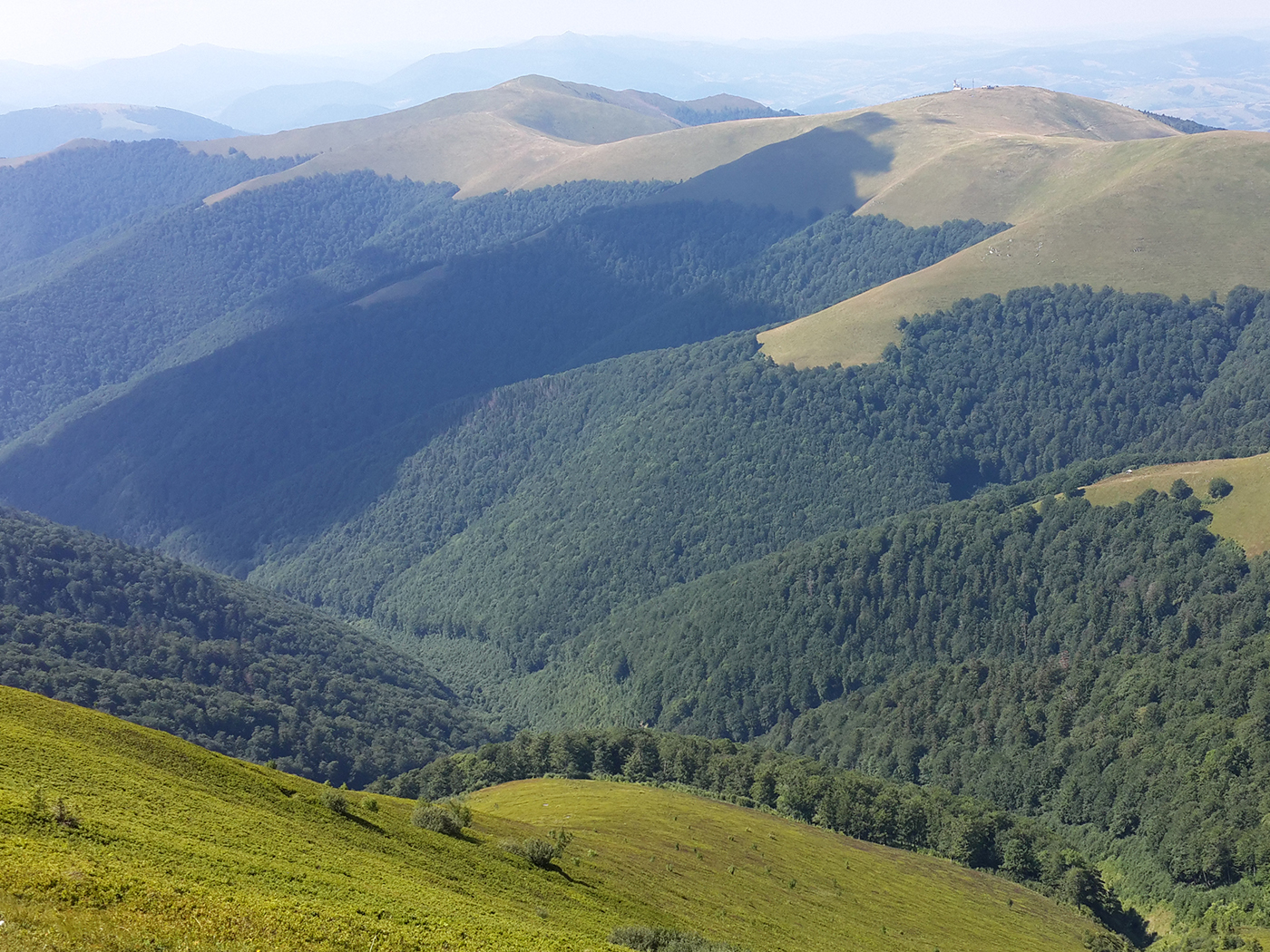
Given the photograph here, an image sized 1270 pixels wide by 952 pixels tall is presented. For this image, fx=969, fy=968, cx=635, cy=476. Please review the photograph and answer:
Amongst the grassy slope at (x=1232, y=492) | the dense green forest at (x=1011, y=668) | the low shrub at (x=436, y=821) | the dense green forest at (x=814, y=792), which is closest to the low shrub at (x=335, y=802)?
the low shrub at (x=436, y=821)

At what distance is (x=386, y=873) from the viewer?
43.6m

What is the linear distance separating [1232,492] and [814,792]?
83308mm

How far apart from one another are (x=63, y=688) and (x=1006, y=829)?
11891 centimetres

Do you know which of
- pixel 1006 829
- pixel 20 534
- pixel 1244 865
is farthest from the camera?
pixel 20 534

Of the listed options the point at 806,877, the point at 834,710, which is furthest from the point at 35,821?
the point at 834,710

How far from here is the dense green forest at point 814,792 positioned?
299 feet

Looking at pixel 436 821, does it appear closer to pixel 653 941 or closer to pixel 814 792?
pixel 653 941

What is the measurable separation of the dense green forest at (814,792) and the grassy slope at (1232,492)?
181 feet

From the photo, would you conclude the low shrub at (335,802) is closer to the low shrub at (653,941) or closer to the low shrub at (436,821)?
the low shrub at (436,821)

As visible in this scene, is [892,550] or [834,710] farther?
[892,550]

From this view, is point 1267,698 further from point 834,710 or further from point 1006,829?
point 834,710

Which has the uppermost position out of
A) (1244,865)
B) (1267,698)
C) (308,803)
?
(308,803)

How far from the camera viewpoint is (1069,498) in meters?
157

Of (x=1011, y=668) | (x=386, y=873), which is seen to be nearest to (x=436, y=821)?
(x=386, y=873)
